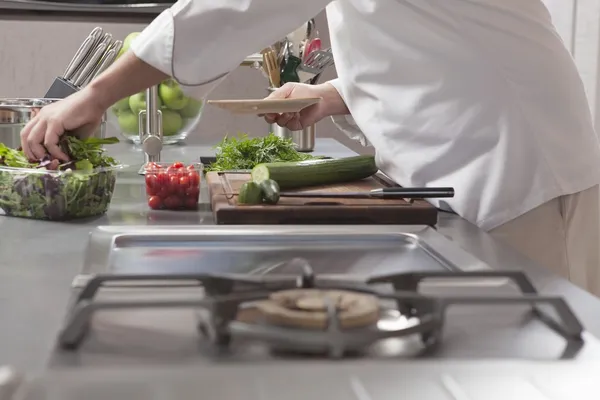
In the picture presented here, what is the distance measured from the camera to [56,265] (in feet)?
3.14

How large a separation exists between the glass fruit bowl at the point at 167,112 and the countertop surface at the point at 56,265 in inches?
23.9

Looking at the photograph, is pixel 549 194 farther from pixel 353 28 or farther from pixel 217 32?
pixel 217 32

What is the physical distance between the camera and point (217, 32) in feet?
3.98

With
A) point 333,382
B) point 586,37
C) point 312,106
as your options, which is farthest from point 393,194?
point 586,37

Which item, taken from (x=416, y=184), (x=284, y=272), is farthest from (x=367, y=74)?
(x=284, y=272)

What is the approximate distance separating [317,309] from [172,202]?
0.73 m

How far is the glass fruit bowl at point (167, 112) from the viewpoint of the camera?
2195 mm

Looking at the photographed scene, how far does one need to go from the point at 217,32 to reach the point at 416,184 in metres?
0.38

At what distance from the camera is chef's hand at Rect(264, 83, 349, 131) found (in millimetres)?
1747

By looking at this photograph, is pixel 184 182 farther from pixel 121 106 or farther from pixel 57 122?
pixel 121 106

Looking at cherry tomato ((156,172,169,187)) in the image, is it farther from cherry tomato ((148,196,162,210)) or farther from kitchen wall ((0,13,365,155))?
kitchen wall ((0,13,365,155))

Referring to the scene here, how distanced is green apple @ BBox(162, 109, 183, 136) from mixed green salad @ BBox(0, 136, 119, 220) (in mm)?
967

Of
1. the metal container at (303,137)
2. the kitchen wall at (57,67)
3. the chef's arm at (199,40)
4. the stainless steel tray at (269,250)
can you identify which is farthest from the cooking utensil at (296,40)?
the stainless steel tray at (269,250)

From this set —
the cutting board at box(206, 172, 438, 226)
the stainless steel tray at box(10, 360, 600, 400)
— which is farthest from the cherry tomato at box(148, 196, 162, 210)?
the stainless steel tray at box(10, 360, 600, 400)
